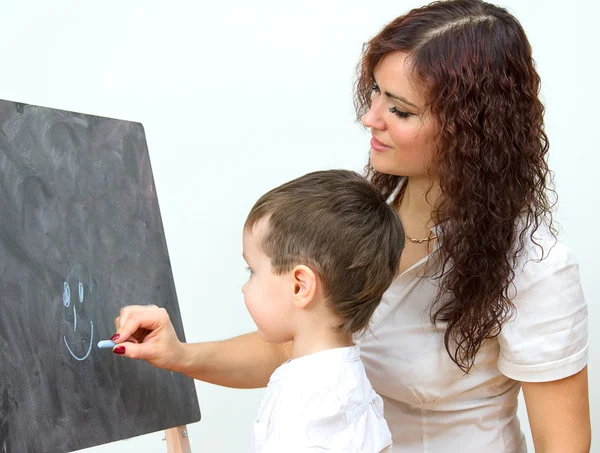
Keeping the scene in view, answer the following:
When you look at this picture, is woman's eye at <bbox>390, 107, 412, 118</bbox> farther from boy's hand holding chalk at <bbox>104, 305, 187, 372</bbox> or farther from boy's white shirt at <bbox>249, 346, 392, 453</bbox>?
boy's hand holding chalk at <bbox>104, 305, 187, 372</bbox>

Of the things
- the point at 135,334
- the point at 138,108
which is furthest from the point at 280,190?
the point at 138,108

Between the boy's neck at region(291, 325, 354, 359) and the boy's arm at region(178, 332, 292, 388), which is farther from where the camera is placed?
the boy's arm at region(178, 332, 292, 388)

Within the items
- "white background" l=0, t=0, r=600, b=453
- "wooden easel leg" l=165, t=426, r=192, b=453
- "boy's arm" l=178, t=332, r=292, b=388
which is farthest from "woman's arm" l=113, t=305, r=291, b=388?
"white background" l=0, t=0, r=600, b=453

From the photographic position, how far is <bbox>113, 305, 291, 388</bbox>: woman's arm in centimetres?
A: 151

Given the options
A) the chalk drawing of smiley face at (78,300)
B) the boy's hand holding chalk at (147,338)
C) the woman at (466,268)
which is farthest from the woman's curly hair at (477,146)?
the chalk drawing of smiley face at (78,300)

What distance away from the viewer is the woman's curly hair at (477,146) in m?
1.52

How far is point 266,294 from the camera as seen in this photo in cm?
139

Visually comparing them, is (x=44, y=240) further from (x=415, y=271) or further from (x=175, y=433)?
(x=415, y=271)

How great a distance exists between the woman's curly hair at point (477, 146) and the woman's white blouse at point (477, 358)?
37 mm

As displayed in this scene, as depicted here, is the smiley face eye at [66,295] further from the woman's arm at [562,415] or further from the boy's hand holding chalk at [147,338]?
the woman's arm at [562,415]

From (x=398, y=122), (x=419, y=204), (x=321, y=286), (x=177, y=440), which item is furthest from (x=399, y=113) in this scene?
(x=177, y=440)

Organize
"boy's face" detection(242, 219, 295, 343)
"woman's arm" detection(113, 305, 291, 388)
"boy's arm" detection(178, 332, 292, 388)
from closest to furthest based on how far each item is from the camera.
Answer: "boy's face" detection(242, 219, 295, 343)
"woman's arm" detection(113, 305, 291, 388)
"boy's arm" detection(178, 332, 292, 388)

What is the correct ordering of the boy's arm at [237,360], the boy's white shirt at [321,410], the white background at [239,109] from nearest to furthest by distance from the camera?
the boy's white shirt at [321,410] < the boy's arm at [237,360] < the white background at [239,109]

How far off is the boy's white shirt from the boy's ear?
0.28ft
